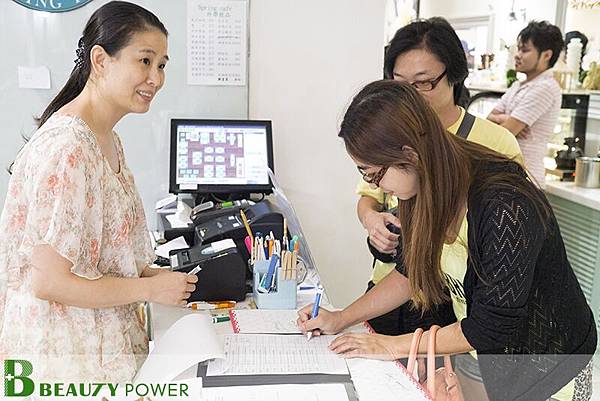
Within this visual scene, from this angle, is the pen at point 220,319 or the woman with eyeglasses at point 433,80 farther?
the woman with eyeglasses at point 433,80

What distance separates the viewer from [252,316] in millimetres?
1630

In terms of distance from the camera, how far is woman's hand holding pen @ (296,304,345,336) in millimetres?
1496

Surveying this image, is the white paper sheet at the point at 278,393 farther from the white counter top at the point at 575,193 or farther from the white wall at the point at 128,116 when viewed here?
the white counter top at the point at 575,193

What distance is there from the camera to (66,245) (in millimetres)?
1232

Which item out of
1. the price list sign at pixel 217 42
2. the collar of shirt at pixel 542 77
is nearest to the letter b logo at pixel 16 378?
the price list sign at pixel 217 42

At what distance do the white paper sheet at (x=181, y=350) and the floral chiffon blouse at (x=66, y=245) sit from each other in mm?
66

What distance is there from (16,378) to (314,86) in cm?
182

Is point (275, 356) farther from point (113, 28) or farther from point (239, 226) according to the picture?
point (113, 28)

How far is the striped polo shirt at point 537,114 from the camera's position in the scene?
3.83 meters

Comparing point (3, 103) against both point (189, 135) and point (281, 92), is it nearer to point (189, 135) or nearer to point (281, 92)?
point (189, 135)

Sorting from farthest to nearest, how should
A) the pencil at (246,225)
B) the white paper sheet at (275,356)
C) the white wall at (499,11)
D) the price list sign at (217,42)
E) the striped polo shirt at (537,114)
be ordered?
the white wall at (499,11)
the striped polo shirt at (537,114)
the price list sign at (217,42)
the pencil at (246,225)
the white paper sheet at (275,356)

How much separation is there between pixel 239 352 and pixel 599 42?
3763 mm
